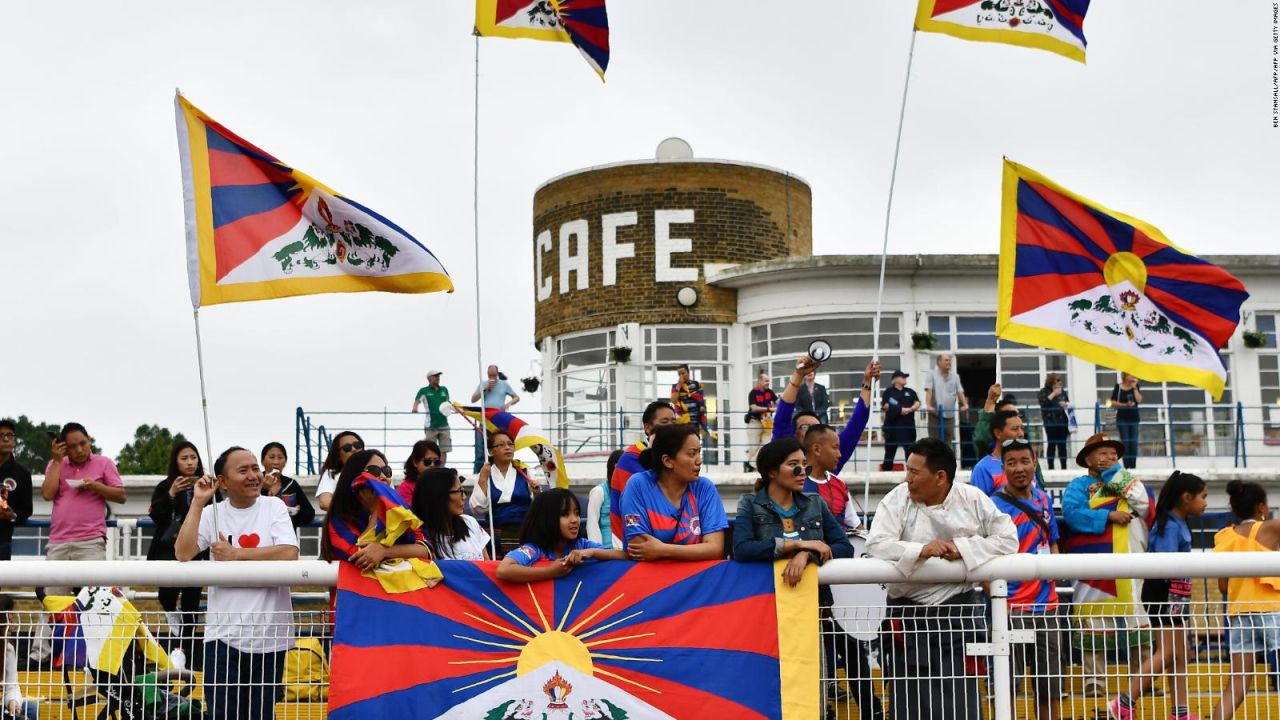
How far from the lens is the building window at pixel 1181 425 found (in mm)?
25672

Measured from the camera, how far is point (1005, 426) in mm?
9711

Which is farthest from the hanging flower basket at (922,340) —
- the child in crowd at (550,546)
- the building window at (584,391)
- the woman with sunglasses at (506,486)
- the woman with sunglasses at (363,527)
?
the child in crowd at (550,546)

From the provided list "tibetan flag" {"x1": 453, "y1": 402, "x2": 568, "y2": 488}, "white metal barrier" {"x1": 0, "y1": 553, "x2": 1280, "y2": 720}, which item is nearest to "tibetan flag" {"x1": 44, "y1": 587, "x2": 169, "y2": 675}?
"white metal barrier" {"x1": 0, "y1": 553, "x2": 1280, "y2": 720}

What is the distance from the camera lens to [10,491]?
38.5ft

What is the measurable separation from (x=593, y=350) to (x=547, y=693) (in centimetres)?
2250

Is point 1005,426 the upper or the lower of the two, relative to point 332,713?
upper

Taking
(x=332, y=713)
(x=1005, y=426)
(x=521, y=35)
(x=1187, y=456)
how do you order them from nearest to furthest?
(x=332, y=713)
(x=1005, y=426)
(x=521, y=35)
(x=1187, y=456)

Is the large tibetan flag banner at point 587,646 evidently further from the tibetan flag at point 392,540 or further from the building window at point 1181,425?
the building window at point 1181,425

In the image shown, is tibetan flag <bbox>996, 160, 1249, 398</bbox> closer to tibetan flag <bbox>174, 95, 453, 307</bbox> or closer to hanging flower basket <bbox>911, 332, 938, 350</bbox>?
tibetan flag <bbox>174, 95, 453, 307</bbox>

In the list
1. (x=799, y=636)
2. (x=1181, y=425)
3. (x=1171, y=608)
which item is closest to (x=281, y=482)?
(x=799, y=636)

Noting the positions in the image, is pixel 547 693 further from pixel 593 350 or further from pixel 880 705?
pixel 593 350

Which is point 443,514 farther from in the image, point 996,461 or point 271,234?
point 996,461

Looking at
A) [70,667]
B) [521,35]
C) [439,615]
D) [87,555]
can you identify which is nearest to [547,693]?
[439,615]

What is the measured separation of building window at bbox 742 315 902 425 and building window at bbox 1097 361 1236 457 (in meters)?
3.83
